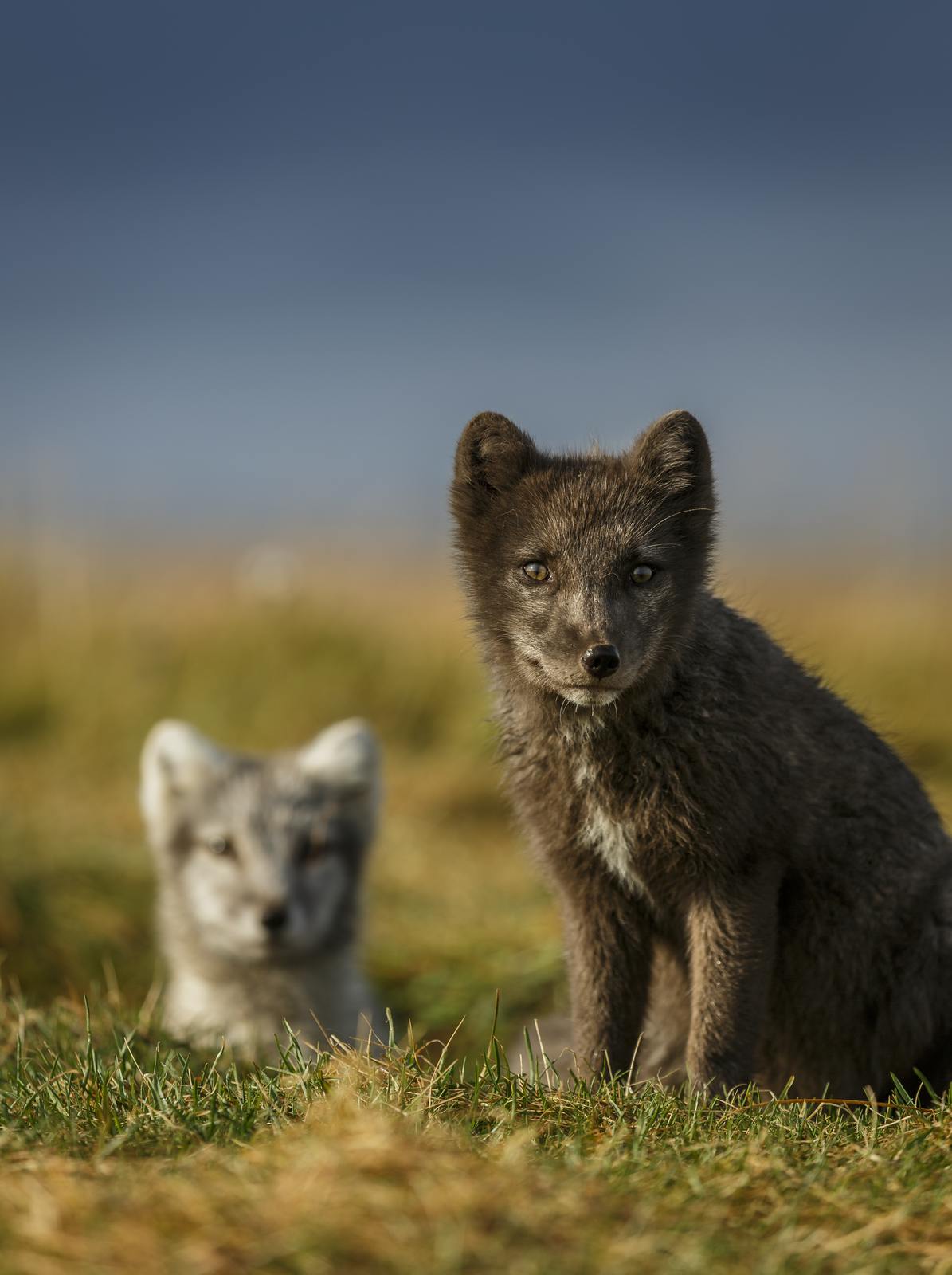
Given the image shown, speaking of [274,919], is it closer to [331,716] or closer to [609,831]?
[609,831]

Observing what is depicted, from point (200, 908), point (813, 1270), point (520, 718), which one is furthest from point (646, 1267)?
point (200, 908)

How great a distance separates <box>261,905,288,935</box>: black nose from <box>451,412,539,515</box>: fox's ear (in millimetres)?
2634

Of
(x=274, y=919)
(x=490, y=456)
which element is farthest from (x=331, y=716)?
(x=490, y=456)

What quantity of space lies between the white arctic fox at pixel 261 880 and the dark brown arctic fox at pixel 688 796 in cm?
218

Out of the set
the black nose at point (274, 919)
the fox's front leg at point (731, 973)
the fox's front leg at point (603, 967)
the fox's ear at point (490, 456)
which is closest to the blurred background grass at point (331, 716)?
the black nose at point (274, 919)

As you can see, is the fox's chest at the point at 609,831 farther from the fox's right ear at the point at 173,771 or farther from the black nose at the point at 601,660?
the fox's right ear at the point at 173,771

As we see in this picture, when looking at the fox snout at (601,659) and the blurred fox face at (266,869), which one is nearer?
the fox snout at (601,659)

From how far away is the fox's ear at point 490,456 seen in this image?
143 inches

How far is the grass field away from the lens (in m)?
1.97

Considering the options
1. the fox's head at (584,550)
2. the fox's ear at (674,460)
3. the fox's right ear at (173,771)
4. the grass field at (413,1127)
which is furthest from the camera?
the fox's right ear at (173,771)

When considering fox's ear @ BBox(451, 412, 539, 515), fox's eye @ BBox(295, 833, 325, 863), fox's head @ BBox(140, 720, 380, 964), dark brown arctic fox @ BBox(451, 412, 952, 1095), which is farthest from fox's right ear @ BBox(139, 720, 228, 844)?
fox's ear @ BBox(451, 412, 539, 515)

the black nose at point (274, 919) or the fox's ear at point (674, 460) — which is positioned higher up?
the fox's ear at point (674, 460)

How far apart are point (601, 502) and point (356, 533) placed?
12.7 m

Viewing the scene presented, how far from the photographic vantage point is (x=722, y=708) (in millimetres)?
3463
